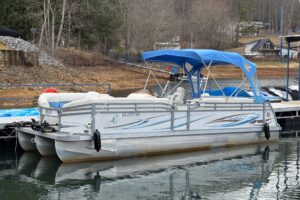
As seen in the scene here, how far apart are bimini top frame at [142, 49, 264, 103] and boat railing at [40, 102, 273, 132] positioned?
656 millimetres

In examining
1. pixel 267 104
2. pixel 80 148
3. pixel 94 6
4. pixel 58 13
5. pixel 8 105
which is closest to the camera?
pixel 80 148

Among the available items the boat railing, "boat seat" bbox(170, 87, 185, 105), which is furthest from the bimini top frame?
"boat seat" bbox(170, 87, 185, 105)

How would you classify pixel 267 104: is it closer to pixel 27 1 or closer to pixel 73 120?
pixel 73 120

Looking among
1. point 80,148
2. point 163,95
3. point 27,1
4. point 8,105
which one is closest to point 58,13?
point 27,1

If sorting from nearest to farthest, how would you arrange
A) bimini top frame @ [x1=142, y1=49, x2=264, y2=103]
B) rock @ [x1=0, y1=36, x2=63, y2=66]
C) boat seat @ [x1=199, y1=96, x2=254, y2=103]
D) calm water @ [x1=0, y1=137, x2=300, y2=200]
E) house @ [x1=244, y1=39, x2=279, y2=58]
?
1. calm water @ [x1=0, y1=137, x2=300, y2=200]
2. boat seat @ [x1=199, y1=96, x2=254, y2=103]
3. bimini top frame @ [x1=142, y1=49, x2=264, y2=103]
4. rock @ [x1=0, y1=36, x2=63, y2=66]
5. house @ [x1=244, y1=39, x2=279, y2=58]

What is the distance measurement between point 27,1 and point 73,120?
44.3 metres

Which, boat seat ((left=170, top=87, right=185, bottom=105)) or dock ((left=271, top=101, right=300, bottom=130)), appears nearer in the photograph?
boat seat ((left=170, top=87, right=185, bottom=105))

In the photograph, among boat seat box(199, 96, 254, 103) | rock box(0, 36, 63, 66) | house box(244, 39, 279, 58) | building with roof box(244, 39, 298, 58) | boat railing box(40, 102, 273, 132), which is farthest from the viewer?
house box(244, 39, 279, 58)

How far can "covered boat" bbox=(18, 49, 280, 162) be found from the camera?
49.2ft

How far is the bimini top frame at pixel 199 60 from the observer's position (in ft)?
58.2

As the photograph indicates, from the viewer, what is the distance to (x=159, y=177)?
1435 cm

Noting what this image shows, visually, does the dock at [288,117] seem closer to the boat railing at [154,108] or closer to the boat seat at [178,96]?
the boat railing at [154,108]

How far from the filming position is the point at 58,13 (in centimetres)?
6088

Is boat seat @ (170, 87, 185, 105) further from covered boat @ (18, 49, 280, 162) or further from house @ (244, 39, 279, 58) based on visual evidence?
house @ (244, 39, 279, 58)
